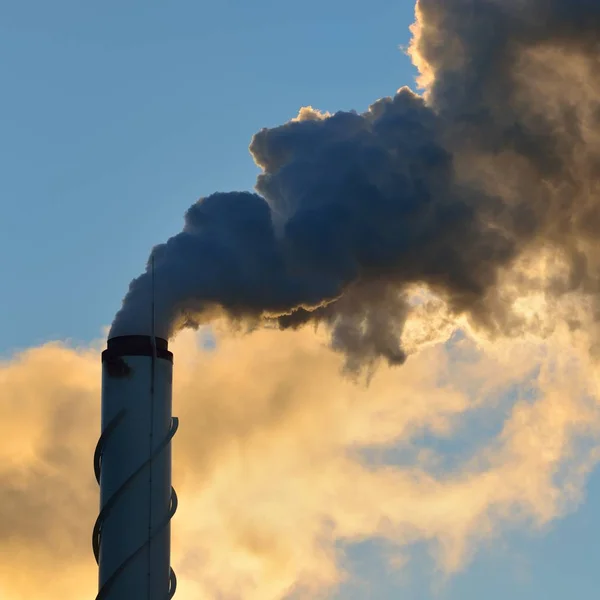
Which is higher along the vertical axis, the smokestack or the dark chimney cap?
the dark chimney cap

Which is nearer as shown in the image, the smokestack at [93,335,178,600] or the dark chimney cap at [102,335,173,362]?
the smokestack at [93,335,178,600]

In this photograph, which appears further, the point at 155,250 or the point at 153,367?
the point at 155,250

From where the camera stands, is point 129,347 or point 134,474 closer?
point 134,474

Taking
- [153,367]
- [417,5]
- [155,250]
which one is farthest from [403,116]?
[153,367]

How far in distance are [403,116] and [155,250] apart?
29.4 ft

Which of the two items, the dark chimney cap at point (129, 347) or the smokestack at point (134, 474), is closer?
the smokestack at point (134, 474)

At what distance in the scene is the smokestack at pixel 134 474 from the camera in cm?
2709

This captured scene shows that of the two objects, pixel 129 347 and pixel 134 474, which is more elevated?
pixel 129 347

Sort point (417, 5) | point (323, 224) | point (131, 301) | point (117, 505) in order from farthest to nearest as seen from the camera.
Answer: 1. point (417, 5)
2. point (323, 224)
3. point (131, 301)
4. point (117, 505)

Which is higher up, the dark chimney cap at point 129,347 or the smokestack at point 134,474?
the dark chimney cap at point 129,347

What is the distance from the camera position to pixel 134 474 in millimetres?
27406

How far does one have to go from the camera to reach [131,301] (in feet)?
98.0

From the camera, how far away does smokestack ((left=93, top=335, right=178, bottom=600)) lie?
27.1m

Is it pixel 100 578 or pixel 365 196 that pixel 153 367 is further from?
pixel 365 196
